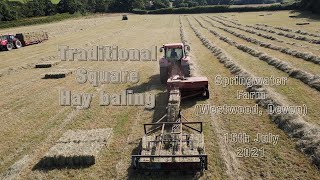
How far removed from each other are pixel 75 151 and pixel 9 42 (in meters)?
30.7

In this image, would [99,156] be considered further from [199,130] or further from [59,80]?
[59,80]

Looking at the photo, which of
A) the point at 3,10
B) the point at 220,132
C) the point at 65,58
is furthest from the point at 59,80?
the point at 3,10

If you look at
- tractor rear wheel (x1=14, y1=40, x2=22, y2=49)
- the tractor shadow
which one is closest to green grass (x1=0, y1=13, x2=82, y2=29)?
tractor rear wheel (x1=14, y1=40, x2=22, y2=49)

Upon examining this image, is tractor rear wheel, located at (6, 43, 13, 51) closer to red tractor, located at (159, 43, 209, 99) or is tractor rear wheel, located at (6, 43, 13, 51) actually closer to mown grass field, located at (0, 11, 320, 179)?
mown grass field, located at (0, 11, 320, 179)

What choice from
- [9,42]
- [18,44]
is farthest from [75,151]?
[18,44]

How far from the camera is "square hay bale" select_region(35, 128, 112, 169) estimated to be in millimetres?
9445

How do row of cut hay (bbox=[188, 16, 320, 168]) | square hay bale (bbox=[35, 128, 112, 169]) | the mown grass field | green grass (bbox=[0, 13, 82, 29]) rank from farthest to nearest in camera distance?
green grass (bbox=[0, 13, 82, 29])
square hay bale (bbox=[35, 128, 112, 169])
row of cut hay (bbox=[188, 16, 320, 168])
the mown grass field

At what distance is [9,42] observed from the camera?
118 ft

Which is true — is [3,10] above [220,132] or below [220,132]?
above

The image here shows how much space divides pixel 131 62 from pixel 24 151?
14.9 meters

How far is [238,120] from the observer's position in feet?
39.2

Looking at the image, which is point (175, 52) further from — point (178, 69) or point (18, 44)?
point (18, 44)

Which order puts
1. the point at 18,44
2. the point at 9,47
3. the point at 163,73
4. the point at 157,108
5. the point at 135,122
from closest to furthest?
the point at 135,122 < the point at 157,108 < the point at 163,73 < the point at 9,47 < the point at 18,44

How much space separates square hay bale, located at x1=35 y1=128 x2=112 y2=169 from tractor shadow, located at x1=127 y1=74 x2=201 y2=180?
1.15m
